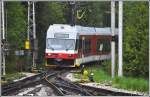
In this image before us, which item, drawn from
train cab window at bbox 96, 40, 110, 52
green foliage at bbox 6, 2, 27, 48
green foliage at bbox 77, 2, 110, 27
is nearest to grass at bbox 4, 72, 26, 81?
green foliage at bbox 6, 2, 27, 48

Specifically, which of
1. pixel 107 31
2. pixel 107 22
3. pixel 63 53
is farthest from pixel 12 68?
pixel 107 22

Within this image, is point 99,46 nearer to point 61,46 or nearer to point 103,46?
point 103,46

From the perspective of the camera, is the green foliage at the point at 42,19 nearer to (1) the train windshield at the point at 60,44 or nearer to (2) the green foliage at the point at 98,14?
(2) the green foliage at the point at 98,14

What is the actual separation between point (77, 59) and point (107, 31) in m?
6.85

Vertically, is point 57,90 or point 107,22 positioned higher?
point 107,22

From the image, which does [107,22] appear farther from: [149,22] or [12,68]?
[149,22]

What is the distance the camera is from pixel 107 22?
4706cm

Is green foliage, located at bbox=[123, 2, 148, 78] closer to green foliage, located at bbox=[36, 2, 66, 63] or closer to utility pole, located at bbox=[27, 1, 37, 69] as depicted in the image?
utility pole, located at bbox=[27, 1, 37, 69]

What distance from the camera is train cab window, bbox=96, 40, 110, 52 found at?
3453 centimetres

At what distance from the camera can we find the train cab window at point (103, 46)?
34531mm

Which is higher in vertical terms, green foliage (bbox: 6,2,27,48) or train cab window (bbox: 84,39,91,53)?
green foliage (bbox: 6,2,27,48)

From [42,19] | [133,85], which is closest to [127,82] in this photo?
[133,85]

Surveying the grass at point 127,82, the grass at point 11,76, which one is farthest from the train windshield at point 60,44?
the grass at point 127,82

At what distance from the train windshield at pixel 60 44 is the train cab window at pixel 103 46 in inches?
168
